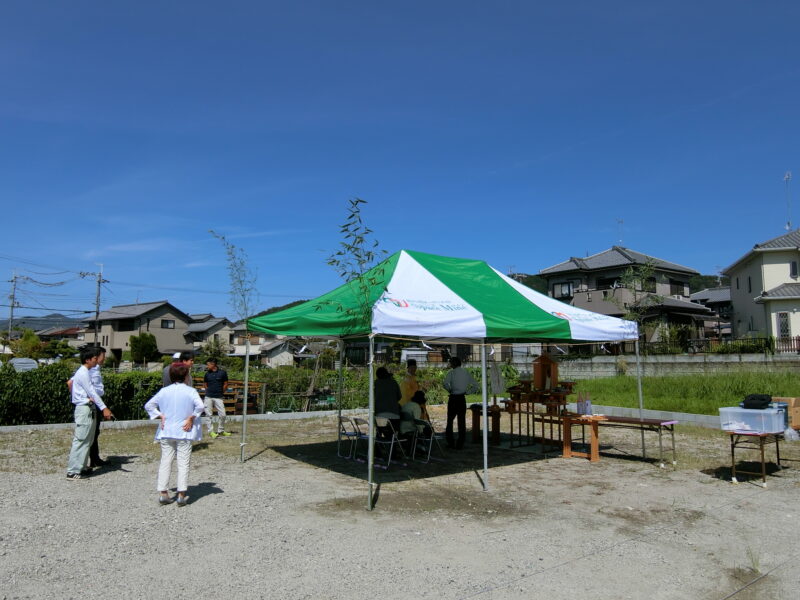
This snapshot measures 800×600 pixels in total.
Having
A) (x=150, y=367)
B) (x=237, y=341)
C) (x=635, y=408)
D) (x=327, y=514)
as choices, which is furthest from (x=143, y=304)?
(x=327, y=514)

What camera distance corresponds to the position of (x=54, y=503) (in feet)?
18.9

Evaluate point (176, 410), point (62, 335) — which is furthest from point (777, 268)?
point (62, 335)

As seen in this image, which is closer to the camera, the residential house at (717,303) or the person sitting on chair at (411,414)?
the person sitting on chair at (411,414)

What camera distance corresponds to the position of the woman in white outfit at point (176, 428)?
A: 5590 millimetres

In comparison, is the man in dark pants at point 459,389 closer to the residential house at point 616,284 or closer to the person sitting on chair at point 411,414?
the person sitting on chair at point 411,414

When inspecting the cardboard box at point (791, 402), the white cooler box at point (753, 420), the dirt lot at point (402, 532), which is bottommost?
the dirt lot at point (402, 532)

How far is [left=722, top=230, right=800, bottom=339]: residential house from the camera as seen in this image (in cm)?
2588

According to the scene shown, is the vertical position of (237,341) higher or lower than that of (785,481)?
higher

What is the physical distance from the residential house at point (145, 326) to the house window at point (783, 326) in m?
45.6

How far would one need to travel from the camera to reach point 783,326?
26203 millimetres

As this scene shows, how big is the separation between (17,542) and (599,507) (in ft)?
17.6

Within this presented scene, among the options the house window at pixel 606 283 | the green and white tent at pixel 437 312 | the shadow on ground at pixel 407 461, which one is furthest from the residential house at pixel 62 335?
the green and white tent at pixel 437 312

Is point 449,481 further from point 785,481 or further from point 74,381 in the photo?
point 74,381

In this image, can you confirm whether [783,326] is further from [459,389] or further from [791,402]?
[459,389]
